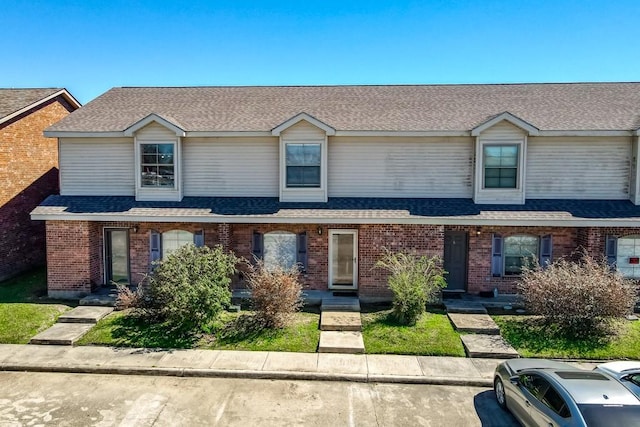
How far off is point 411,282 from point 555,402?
5.83m

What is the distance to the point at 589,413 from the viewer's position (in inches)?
244

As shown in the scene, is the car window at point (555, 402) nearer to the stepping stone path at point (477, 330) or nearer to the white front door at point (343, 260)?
the stepping stone path at point (477, 330)

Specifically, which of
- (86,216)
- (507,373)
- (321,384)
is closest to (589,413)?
(507,373)

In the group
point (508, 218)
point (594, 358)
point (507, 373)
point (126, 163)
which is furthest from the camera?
point (126, 163)

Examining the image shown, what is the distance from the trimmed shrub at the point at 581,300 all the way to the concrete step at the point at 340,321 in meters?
4.82

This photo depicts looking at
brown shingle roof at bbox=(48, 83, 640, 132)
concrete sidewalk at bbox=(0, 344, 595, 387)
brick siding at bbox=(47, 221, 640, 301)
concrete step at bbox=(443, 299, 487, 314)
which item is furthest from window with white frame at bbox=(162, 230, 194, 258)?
concrete step at bbox=(443, 299, 487, 314)

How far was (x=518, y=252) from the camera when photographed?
14594 millimetres

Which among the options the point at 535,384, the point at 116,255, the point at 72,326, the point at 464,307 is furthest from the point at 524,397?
the point at 116,255

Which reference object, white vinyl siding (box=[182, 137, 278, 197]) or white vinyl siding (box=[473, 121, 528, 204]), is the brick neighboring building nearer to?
white vinyl siding (box=[182, 137, 278, 197])

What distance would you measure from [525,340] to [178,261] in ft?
30.9

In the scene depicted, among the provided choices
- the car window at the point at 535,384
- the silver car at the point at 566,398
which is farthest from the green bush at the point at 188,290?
the car window at the point at 535,384

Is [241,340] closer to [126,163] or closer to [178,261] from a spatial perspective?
[178,261]

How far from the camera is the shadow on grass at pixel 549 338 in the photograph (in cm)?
1086

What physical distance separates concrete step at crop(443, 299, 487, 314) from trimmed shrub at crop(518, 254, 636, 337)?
1759 mm
